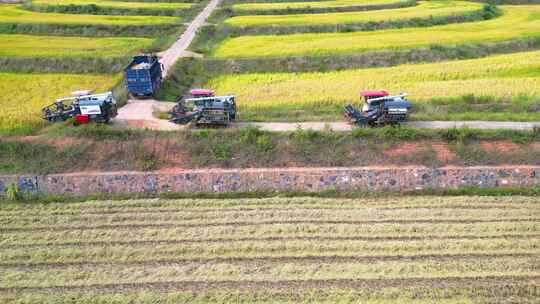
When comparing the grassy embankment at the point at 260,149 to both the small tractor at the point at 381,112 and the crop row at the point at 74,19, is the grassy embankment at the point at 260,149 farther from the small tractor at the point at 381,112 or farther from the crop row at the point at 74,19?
the crop row at the point at 74,19

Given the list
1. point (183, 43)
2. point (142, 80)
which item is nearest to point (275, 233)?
point (142, 80)

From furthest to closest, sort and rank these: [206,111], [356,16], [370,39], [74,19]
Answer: [74,19] < [356,16] < [370,39] < [206,111]

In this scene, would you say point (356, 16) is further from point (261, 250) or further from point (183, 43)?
point (261, 250)

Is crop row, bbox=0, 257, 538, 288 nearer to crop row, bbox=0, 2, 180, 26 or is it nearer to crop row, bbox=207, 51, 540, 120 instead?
crop row, bbox=207, 51, 540, 120

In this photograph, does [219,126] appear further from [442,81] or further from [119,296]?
[442,81]

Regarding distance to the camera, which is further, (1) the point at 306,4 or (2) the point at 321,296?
(1) the point at 306,4

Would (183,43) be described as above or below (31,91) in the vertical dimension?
above

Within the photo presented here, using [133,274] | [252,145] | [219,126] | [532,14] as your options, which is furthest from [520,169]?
[532,14]
